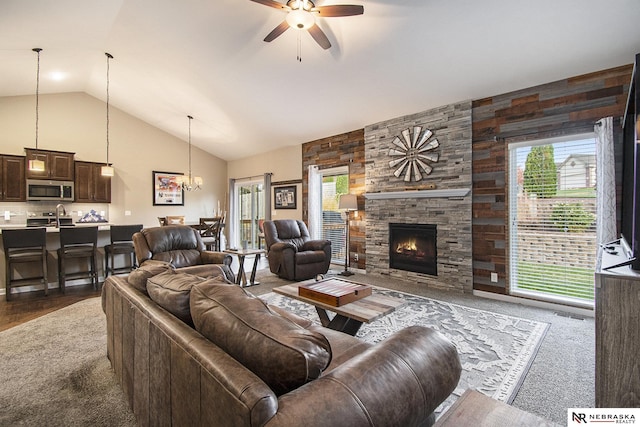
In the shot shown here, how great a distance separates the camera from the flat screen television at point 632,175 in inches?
60.9

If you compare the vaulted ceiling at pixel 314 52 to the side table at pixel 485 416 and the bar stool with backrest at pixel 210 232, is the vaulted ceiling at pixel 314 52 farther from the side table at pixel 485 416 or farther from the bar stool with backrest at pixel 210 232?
the side table at pixel 485 416

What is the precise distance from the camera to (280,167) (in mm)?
7184

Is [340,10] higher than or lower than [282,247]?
higher

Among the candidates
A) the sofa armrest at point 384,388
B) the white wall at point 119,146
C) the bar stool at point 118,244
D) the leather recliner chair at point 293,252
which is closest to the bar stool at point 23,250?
the bar stool at point 118,244

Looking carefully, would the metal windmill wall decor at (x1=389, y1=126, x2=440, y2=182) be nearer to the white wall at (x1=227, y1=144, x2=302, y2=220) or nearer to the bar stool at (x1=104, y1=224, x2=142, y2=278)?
the white wall at (x1=227, y1=144, x2=302, y2=220)

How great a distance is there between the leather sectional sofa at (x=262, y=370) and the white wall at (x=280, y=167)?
5.46m

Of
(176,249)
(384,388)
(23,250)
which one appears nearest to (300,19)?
(384,388)

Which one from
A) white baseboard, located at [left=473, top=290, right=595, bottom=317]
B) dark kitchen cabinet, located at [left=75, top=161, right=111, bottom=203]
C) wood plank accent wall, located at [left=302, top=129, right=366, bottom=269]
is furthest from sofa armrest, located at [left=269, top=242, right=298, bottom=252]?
dark kitchen cabinet, located at [left=75, top=161, right=111, bottom=203]

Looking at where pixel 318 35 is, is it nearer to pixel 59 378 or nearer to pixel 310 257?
pixel 310 257

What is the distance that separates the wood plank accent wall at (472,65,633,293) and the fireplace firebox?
0.62 meters

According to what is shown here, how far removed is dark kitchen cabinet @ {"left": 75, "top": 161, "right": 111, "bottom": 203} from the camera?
19.8 ft

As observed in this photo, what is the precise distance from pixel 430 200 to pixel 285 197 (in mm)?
3593

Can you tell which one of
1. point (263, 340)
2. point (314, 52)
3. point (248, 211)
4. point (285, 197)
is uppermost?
point (314, 52)

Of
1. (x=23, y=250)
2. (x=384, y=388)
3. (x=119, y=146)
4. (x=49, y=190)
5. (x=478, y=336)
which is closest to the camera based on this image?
(x=384, y=388)
